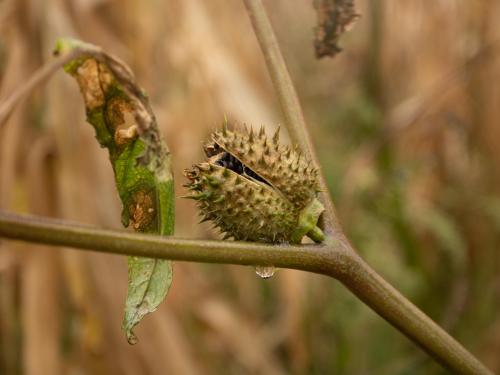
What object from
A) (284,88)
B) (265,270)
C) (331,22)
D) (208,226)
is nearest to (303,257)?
(265,270)

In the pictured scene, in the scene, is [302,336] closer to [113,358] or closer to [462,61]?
[113,358]

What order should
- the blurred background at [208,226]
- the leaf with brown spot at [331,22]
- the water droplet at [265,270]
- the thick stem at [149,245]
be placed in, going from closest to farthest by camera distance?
the thick stem at [149,245], the water droplet at [265,270], the leaf with brown spot at [331,22], the blurred background at [208,226]

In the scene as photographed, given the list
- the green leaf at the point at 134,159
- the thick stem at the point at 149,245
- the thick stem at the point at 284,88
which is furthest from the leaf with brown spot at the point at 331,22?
the thick stem at the point at 149,245

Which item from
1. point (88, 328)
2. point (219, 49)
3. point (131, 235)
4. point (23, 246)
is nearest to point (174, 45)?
point (219, 49)

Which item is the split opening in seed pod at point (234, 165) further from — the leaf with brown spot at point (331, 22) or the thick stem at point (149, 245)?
the leaf with brown spot at point (331, 22)

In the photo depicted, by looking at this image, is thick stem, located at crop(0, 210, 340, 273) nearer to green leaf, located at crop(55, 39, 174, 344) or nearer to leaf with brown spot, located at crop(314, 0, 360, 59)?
green leaf, located at crop(55, 39, 174, 344)

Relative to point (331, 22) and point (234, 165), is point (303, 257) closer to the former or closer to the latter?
point (234, 165)
